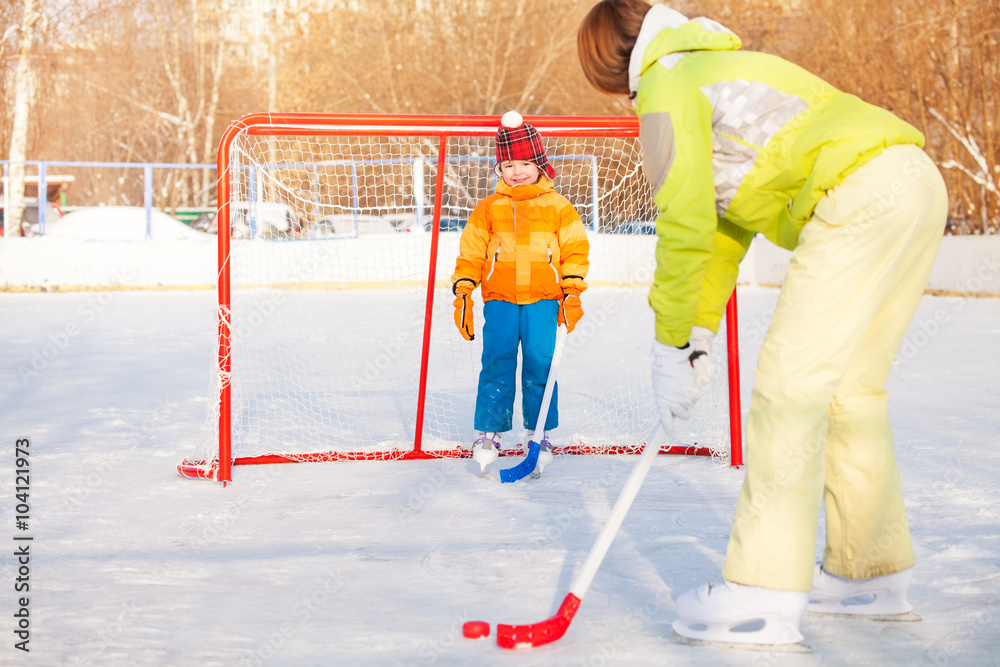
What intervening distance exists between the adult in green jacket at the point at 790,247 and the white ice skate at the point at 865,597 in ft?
0.28

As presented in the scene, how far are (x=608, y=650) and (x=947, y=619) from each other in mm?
748

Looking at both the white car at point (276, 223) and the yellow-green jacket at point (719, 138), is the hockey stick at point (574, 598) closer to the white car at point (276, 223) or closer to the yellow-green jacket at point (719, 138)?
the yellow-green jacket at point (719, 138)

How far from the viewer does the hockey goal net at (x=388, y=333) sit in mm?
3455

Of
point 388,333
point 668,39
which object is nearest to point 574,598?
point 668,39

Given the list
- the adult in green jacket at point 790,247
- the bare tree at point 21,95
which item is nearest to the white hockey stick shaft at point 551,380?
the adult in green jacket at point 790,247

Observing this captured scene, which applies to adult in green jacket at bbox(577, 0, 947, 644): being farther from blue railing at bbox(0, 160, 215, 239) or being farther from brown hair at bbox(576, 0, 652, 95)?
blue railing at bbox(0, 160, 215, 239)

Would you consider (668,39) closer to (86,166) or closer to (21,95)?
(86,166)

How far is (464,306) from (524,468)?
2.08 ft

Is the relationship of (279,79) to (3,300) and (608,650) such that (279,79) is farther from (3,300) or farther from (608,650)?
(608,650)

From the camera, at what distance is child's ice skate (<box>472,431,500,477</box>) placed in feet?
10.8

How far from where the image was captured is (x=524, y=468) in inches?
129

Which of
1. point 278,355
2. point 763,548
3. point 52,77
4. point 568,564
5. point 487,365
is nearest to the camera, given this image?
point 763,548

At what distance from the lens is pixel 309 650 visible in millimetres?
1807

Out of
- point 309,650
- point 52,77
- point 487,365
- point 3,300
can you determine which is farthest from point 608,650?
point 52,77
